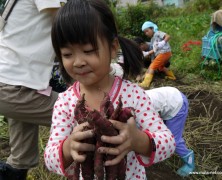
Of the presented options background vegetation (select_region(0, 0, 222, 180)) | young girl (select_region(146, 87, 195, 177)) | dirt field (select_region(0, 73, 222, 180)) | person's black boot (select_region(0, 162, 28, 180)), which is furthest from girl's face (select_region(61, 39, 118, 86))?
background vegetation (select_region(0, 0, 222, 180))

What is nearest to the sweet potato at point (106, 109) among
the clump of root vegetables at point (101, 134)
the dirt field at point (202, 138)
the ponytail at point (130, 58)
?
the clump of root vegetables at point (101, 134)

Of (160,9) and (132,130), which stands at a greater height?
(132,130)

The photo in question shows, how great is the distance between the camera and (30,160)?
2.40m

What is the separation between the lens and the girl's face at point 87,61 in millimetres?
1186

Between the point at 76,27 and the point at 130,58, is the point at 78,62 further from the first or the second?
the point at 130,58

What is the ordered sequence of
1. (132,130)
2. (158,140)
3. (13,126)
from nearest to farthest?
(132,130)
(158,140)
(13,126)

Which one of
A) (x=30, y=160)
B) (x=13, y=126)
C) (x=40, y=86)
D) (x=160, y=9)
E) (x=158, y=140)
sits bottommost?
(x=160, y=9)

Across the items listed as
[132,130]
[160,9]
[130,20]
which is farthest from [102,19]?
[160,9]

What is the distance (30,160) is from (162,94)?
1.05m

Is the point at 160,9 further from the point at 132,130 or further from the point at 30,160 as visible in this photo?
the point at 132,130

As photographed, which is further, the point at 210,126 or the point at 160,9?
the point at 160,9

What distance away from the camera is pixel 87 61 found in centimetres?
Result: 119

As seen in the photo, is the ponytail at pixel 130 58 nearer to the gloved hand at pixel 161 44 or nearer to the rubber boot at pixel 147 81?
the rubber boot at pixel 147 81

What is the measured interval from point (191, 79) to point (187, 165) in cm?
305
